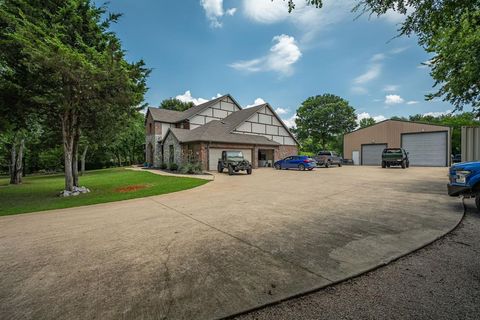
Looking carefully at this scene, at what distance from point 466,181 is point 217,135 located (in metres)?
19.1

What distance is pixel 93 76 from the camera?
886 cm

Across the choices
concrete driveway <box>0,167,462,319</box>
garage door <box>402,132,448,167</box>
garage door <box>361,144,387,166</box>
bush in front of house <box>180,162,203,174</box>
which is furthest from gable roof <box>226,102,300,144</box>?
concrete driveway <box>0,167,462,319</box>

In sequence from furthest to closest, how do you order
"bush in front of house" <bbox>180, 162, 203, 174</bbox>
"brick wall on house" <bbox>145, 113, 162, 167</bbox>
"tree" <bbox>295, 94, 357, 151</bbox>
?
"tree" <bbox>295, 94, 357, 151</bbox>
"brick wall on house" <bbox>145, 113, 162, 167</bbox>
"bush in front of house" <bbox>180, 162, 203, 174</bbox>

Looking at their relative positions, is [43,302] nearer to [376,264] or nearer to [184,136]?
[376,264]

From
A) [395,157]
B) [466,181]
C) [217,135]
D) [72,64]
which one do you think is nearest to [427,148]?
[395,157]

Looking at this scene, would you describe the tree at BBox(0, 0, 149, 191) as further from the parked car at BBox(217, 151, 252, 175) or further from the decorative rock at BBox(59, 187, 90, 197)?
the parked car at BBox(217, 151, 252, 175)

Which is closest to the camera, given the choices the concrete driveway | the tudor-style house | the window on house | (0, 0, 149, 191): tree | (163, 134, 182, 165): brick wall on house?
the concrete driveway

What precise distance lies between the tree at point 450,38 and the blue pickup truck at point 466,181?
3.50 metres

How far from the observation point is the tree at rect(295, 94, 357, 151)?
43312mm

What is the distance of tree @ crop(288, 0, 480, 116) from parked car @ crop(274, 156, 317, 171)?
993cm

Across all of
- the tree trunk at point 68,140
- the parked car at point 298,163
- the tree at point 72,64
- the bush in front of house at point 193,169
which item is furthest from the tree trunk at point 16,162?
the parked car at point 298,163

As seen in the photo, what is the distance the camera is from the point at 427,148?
25.8 m

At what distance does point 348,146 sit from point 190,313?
35807 mm

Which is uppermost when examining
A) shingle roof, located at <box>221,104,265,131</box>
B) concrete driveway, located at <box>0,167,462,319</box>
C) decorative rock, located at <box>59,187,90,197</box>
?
shingle roof, located at <box>221,104,265,131</box>
